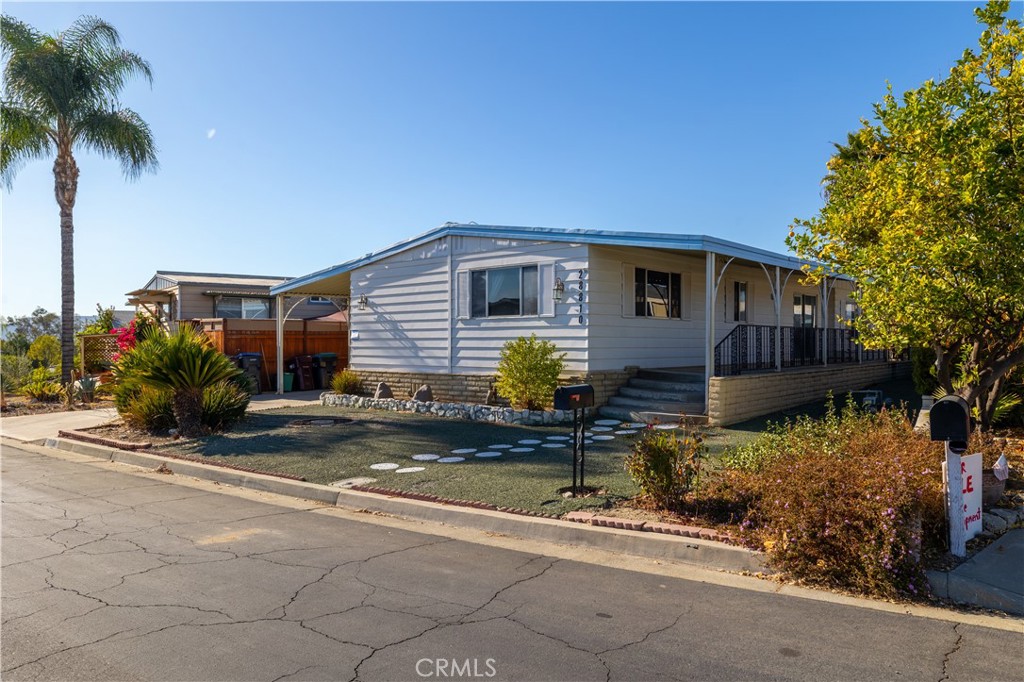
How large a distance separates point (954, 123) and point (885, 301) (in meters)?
1.88

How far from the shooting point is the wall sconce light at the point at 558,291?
46.6 feet

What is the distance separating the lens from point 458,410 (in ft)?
46.6

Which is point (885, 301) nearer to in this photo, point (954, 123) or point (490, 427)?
point (954, 123)

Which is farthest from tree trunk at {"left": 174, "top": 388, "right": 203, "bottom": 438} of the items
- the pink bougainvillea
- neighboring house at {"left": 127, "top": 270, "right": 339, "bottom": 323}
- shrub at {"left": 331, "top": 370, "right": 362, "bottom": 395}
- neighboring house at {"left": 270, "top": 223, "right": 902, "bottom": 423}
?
neighboring house at {"left": 127, "top": 270, "right": 339, "bottom": 323}

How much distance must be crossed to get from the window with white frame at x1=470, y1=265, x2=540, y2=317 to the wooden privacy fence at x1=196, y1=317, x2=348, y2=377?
8.13m

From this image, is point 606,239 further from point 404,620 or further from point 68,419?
point 68,419

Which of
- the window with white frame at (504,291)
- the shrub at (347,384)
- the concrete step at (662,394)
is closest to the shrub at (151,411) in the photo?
the shrub at (347,384)

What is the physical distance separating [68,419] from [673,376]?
13.3 metres

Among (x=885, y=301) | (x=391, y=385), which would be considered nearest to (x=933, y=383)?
(x=885, y=301)

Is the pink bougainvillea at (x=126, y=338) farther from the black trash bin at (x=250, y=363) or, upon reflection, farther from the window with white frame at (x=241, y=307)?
the window with white frame at (x=241, y=307)

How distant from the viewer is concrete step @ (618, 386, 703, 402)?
44.5 feet

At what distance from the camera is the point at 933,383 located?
43.4 ft

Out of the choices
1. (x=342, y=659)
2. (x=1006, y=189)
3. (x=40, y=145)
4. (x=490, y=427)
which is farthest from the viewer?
(x=40, y=145)

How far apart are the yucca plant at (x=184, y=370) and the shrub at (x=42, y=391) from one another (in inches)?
368
